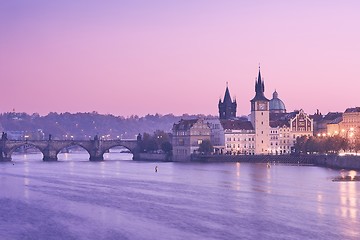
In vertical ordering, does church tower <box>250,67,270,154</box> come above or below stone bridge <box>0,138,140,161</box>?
above

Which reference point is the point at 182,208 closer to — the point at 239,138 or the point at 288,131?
the point at 239,138

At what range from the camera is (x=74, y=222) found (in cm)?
4228

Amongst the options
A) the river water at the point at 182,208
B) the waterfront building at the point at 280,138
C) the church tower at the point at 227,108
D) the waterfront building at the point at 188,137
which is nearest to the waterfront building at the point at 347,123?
the waterfront building at the point at 280,138

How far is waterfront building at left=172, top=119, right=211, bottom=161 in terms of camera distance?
408 feet

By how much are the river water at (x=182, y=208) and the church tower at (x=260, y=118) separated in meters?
54.1

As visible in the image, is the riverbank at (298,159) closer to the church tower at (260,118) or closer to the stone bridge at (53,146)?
the church tower at (260,118)

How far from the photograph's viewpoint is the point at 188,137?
125562 millimetres

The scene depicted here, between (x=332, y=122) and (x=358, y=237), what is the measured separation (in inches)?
4015

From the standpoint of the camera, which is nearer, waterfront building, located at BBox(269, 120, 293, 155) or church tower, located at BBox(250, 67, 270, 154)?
church tower, located at BBox(250, 67, 270, 154)

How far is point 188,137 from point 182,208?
7786 centimetres

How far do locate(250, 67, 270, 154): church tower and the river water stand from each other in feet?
178

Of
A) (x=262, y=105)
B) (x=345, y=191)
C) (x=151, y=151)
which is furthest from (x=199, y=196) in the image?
(x=151, y=151)

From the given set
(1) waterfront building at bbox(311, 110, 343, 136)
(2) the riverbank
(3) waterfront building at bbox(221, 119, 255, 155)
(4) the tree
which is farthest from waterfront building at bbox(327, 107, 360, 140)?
(4) the tree

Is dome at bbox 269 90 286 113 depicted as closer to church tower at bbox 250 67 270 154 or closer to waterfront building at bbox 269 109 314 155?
waterfront building at bbox 269 109 314 155
